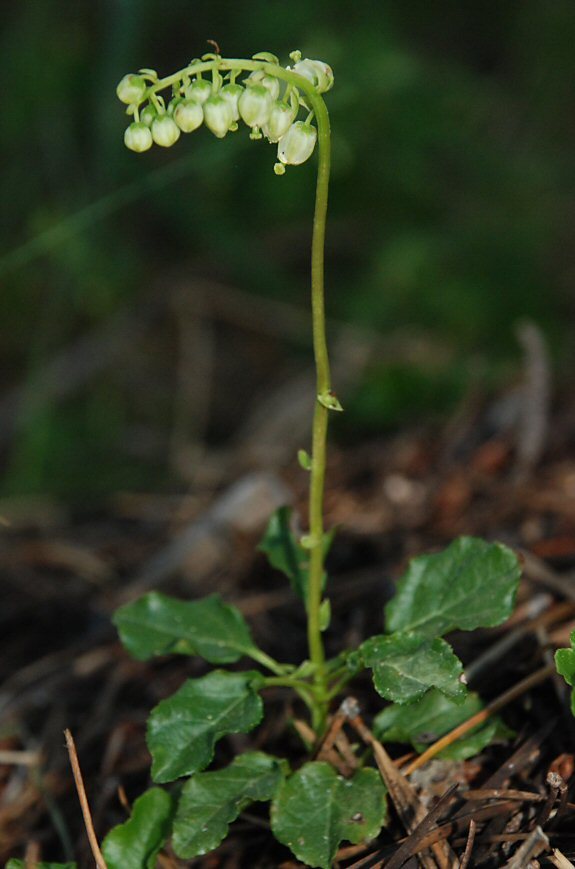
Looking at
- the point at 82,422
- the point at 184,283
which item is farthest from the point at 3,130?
the point at 82,422

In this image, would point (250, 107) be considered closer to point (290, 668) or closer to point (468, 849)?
point (290, 668)

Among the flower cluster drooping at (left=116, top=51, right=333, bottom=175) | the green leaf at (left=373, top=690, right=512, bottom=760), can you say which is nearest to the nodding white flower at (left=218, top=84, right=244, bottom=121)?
the flower cluster drooping at (left=116, top=51, right=333, bottom=175)

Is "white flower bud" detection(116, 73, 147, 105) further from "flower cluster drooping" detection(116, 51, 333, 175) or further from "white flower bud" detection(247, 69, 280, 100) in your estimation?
"white flower bud" detection(247, 69, 280, 100)

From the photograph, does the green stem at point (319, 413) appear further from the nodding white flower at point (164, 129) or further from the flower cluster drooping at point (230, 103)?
the nodding white flower at point (164, 129)

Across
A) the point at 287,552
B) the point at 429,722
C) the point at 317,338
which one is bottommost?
the point at 429,722

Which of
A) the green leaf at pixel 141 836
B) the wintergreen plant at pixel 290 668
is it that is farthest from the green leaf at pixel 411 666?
the green leaf at pixel 141 836

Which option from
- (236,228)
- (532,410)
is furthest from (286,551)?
(236,228)

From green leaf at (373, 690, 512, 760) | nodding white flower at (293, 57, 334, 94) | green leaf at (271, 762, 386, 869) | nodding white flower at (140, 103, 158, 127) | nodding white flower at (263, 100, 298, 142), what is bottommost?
green leaf at (271, 762, 386, 869)
